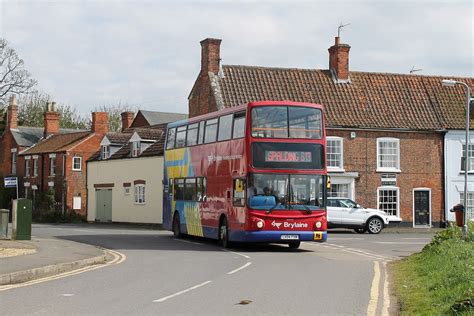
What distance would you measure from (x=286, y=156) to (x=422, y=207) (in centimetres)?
2291

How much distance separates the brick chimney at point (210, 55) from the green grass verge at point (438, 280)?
2480cm

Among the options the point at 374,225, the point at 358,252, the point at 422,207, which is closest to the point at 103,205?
the point at 422,207

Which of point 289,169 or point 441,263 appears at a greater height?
point 289,169

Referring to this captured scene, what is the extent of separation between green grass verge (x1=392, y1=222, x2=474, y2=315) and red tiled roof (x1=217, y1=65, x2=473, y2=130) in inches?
919

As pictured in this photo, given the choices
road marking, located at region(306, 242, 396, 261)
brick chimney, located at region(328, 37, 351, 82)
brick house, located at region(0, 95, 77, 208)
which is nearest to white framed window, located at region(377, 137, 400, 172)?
brick chimney, located at region(328, 37, 351, 82)

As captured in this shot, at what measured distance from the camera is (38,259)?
18859 millimetres

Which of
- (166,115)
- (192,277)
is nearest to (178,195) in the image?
(192,277)

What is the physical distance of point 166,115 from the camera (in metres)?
84.2

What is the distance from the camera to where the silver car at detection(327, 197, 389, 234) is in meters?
37.2

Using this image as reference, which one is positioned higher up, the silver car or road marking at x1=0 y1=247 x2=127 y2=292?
the silver car

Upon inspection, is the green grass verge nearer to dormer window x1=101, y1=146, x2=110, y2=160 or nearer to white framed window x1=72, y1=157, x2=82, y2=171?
dormer window x1=101, y1=146, x2=110, y2=160

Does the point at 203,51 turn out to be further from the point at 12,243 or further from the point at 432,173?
the point at 12,243

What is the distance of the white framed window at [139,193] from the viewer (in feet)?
162

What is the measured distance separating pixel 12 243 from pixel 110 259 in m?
4.72
